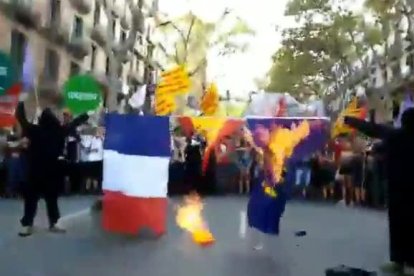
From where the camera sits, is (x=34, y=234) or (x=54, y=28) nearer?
(x=34, y=234)

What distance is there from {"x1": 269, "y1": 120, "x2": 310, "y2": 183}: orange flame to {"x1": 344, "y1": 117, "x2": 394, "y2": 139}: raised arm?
1.58m

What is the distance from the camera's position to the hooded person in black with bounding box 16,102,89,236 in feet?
36.3

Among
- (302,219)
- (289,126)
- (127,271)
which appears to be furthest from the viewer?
(302,219)

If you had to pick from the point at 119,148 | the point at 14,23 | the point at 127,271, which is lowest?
the point at 127,271

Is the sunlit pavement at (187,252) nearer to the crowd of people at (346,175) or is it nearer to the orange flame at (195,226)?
the orange flame at (195,226)

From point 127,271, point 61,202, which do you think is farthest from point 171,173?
point 127,271

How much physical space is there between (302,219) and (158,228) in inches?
161

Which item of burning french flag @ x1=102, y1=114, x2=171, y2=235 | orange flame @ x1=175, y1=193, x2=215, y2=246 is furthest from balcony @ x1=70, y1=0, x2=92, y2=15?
burning french flag @ x1=102, y1=114, x2=171, y2=235

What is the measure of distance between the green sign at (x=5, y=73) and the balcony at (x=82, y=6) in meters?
32.2

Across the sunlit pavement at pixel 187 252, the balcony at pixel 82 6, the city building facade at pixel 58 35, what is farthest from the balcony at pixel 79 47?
the sunlit pavement at pixel 187 252

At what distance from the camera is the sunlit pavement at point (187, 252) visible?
28.5 feet

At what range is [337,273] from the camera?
7336 millimetres

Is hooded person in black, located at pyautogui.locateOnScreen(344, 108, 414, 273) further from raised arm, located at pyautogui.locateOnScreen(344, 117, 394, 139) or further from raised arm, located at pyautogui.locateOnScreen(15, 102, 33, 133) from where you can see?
raised arm, located at pyautogui.locateOnScreen(15, 102, 33, 133)

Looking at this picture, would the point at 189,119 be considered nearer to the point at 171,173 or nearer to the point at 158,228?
the point at 158,228
